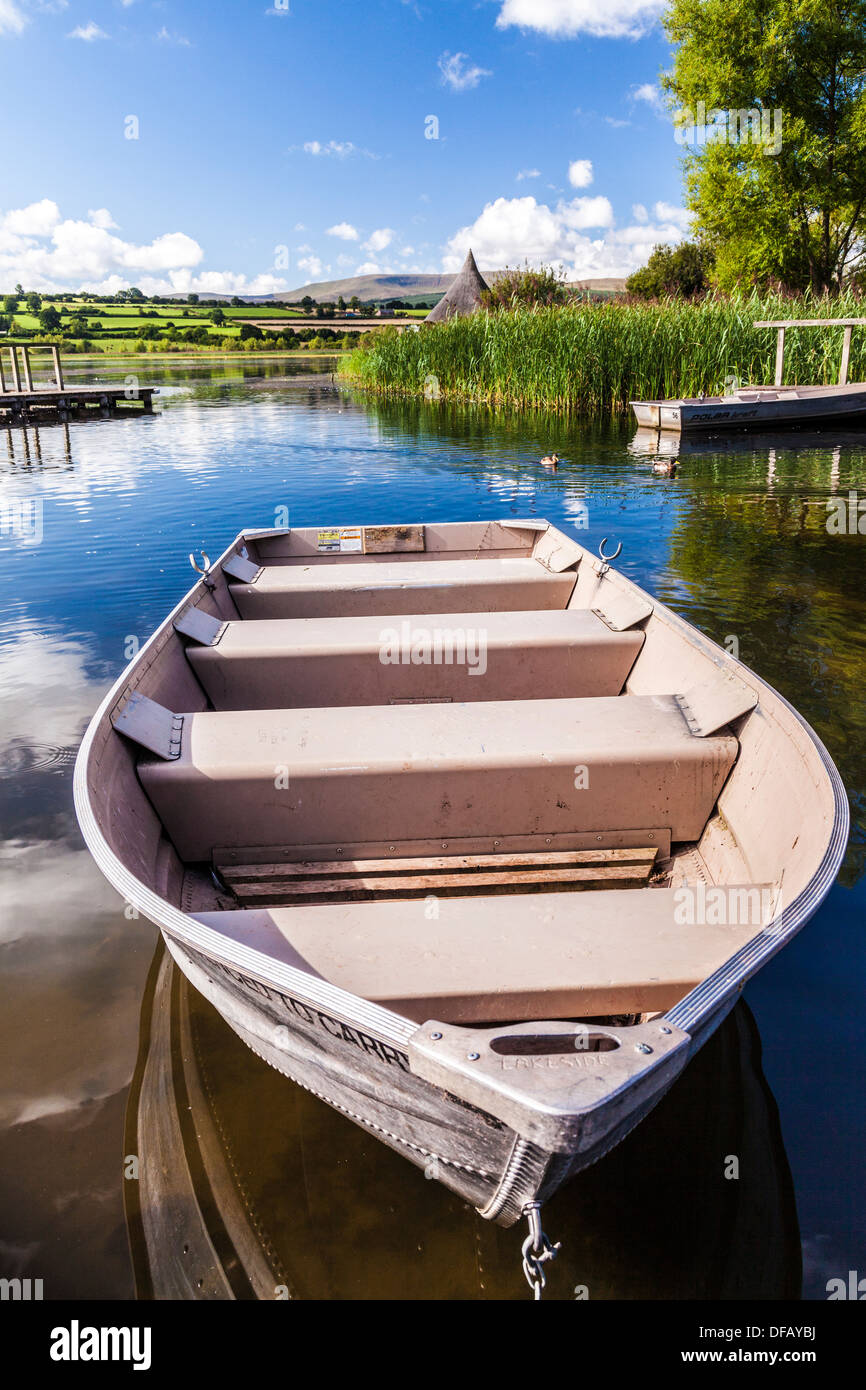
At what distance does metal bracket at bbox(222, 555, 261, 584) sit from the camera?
18.9ft

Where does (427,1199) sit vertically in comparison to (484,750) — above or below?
below

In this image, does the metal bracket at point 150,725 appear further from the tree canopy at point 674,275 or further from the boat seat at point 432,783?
the tree canopy at point 674,275

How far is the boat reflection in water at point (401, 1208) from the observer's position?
7.19ft

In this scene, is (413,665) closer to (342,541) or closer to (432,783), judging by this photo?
(432,783)

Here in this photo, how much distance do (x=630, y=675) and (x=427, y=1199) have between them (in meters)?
2.85

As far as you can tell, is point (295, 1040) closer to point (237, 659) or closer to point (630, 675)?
point (237, 659)

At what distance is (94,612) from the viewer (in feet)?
26.5

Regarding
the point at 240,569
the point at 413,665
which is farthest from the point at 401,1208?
the point at 240,569

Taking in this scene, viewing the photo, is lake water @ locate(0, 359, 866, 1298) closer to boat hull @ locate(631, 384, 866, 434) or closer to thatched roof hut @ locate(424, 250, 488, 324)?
boat hull @ locate(631, 384, 866, 434)

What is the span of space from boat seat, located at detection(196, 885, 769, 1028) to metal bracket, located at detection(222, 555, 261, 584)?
3.58 meters

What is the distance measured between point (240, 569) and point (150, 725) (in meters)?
2.70

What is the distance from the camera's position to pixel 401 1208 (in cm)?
235

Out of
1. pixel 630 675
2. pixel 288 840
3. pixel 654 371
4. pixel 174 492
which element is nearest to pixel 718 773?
pixel 630 675
